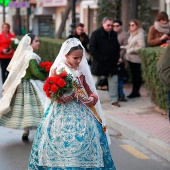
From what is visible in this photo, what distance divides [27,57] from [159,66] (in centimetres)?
243

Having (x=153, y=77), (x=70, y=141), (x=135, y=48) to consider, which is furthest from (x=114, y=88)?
(x=70, y=141)

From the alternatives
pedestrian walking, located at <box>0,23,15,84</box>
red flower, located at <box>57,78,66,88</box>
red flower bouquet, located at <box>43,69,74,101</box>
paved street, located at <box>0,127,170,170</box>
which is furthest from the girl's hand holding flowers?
pedestrian walking, located at <box>0,23,15,84</box>

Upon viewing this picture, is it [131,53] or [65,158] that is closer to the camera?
[65,158]

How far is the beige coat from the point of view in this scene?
1272 centimetres

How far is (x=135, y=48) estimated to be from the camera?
42.1ft

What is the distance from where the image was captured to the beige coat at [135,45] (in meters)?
12.7

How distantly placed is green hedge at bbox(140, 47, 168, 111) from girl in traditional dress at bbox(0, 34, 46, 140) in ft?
8.39

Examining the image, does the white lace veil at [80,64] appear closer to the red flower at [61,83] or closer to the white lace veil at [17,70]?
the red flower at [61,83]

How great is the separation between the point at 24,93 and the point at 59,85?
308 cm

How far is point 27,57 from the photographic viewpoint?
8.74 metres

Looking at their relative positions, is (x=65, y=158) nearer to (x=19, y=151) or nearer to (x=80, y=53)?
(x=80, y=53)

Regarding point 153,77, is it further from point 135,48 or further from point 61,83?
point 61,83

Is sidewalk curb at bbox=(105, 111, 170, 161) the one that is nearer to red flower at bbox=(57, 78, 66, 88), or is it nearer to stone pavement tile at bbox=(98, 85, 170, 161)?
stone pavement tile at bbox=(98, 85, 170, 161)

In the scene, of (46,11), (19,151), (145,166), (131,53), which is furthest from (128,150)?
(46,11)
